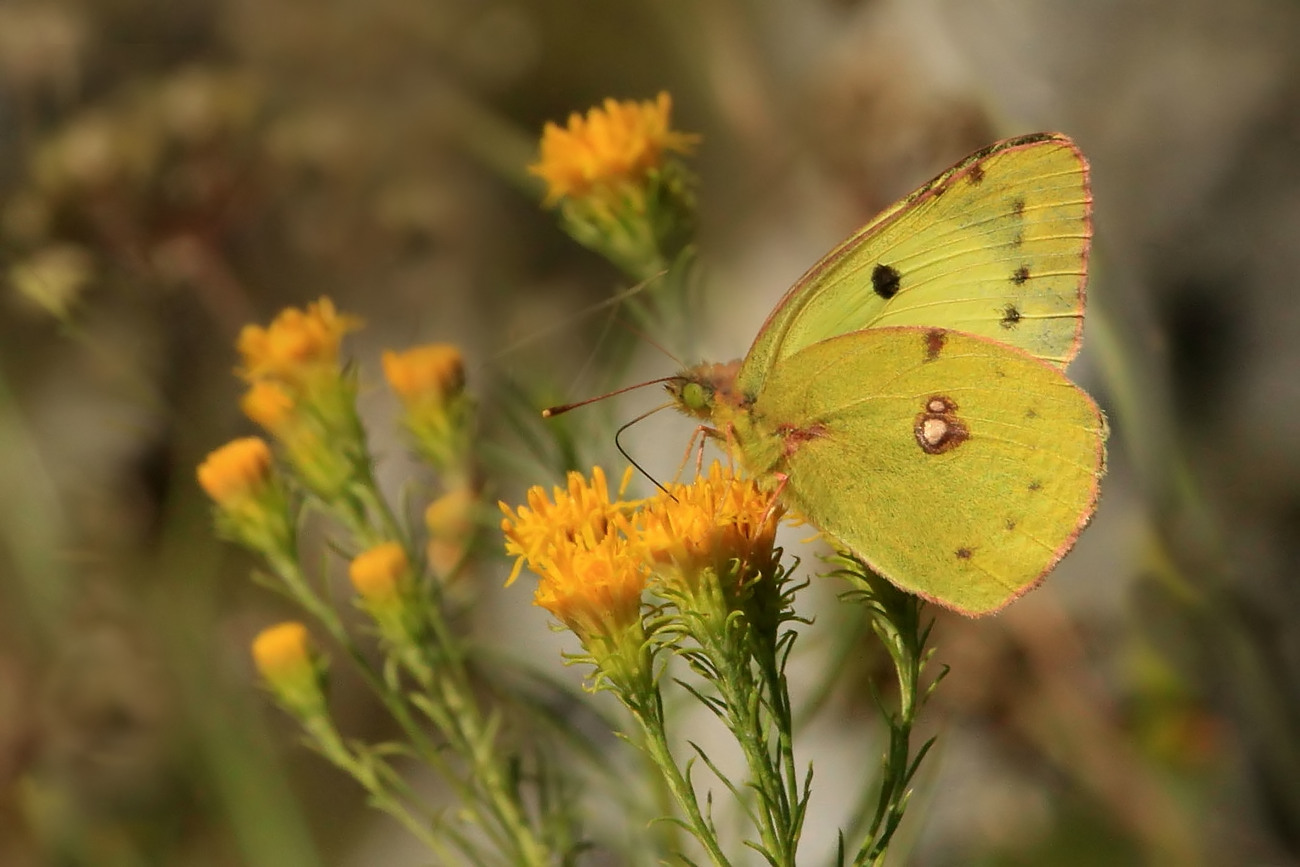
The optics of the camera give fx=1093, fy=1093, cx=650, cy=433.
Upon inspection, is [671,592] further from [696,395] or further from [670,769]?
[696,395]

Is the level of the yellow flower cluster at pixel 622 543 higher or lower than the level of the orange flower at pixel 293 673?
lower

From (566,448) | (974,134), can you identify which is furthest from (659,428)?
(566,448)

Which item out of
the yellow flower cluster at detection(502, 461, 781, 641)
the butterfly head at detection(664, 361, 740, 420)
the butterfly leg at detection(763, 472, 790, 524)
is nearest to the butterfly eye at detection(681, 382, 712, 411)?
the butterfly head at detection(664, 361, 740, 420)

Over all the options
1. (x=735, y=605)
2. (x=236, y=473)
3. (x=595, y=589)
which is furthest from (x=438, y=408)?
(x=735, y=605)

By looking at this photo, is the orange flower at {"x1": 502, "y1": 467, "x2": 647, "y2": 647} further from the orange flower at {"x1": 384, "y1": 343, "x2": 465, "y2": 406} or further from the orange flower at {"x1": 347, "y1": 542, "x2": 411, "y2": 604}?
the orange flower at {"x1": 384, "y1": 343, "x2": 465, "y2": 406}

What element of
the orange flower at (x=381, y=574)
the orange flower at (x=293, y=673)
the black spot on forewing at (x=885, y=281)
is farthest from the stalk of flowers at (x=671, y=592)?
the orange flower at (x=293, y=673)

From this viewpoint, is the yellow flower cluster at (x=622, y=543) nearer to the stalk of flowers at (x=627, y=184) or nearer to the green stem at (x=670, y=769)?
the green stem at (x=670, y=769)
